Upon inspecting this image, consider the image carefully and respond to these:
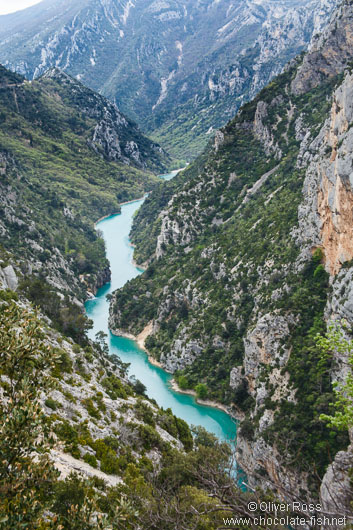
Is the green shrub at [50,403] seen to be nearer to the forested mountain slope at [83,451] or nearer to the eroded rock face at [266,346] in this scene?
the forested mountain slope at [83,451]

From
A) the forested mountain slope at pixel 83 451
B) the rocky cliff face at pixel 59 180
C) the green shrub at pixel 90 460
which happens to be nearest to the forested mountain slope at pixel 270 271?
the forested mountain slope at pixel 83 451

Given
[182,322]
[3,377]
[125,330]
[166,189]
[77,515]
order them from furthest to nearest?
[166,189] → [125,330] → [182,322] → [3,377] → [77,515]

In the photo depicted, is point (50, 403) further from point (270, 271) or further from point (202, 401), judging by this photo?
point (270, 271)

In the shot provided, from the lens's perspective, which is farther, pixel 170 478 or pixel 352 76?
pixel 352 76

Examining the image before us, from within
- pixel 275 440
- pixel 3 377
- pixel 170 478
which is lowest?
pixel 275 440

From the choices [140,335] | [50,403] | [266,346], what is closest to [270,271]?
[266,346]

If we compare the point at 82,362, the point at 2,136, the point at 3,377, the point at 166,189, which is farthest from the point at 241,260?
the point at 2,136

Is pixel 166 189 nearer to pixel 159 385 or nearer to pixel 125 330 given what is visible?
pixel 125 330
